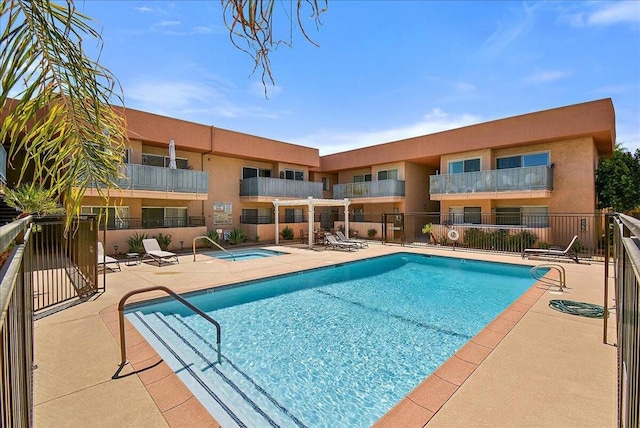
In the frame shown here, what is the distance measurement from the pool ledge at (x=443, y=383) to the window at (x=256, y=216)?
18.4 metres

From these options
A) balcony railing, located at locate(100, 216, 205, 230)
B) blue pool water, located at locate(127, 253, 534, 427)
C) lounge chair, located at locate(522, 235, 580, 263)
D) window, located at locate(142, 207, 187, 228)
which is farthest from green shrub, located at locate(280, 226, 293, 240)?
lounge chair, located at locate(522, 235, 580, 263)

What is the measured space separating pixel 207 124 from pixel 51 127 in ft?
59.2

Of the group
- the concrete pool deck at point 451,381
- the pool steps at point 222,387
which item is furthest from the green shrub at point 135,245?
the pool steps at point 222,387

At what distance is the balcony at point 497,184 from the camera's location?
16.7 m

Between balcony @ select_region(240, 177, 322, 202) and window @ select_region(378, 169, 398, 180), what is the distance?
579cm

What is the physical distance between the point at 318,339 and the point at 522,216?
56.6ft

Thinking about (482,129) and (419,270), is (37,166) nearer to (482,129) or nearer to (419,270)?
(419,270)

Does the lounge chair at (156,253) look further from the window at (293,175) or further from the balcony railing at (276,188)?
the window at (293,175)

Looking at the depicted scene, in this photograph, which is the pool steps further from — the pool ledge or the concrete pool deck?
the pool ledge

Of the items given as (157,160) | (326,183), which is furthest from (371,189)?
(157,160)

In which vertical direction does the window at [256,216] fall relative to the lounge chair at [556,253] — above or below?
above

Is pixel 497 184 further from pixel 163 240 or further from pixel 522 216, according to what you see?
pixel 163 240

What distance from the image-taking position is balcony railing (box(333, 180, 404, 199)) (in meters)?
22.8

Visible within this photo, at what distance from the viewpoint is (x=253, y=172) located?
22.8 meters
